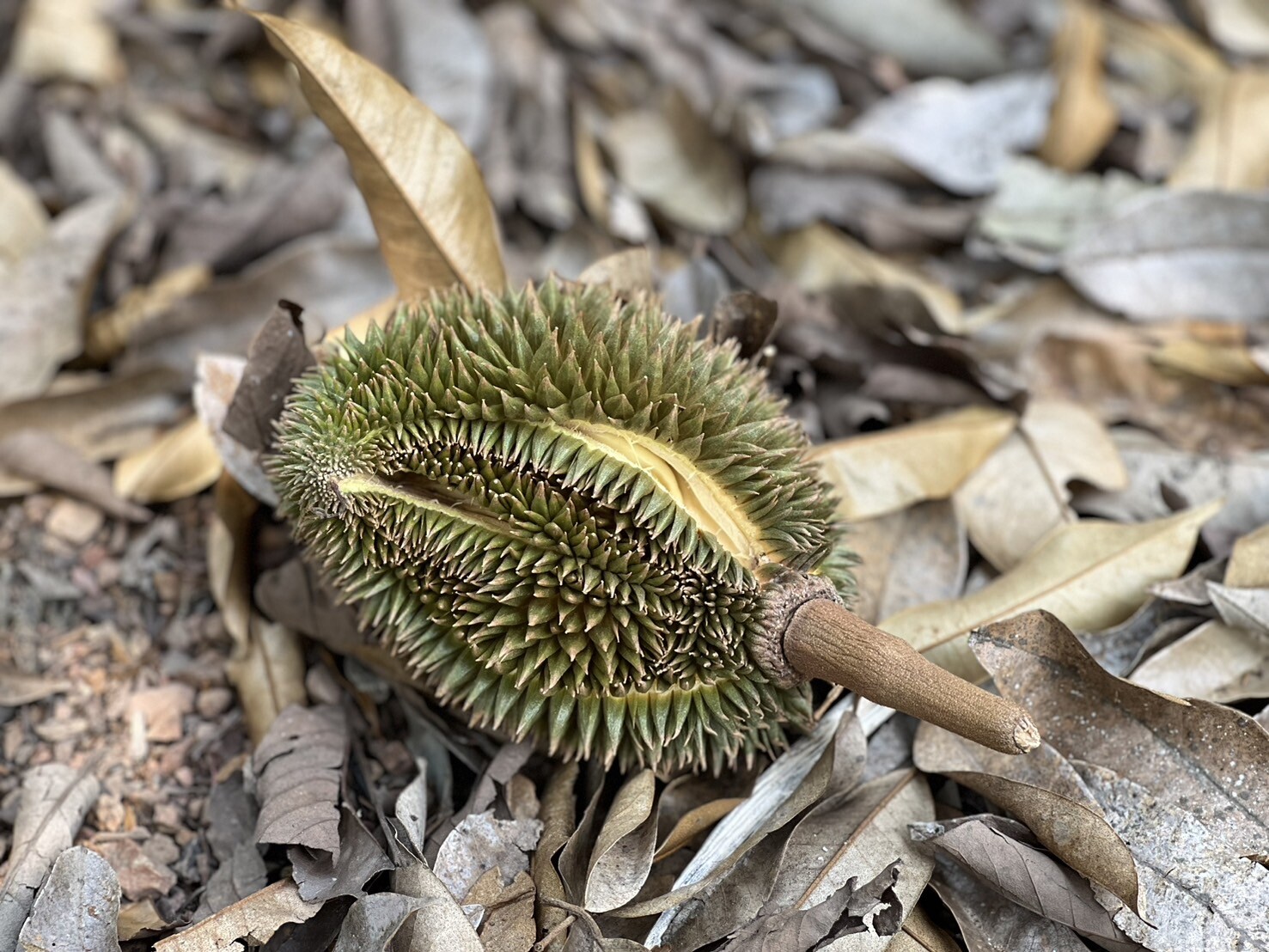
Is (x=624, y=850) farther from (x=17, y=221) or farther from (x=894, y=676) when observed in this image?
(x=17, y=221)

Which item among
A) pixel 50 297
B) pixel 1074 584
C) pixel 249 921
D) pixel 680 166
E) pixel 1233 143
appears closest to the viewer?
pixel 249 921

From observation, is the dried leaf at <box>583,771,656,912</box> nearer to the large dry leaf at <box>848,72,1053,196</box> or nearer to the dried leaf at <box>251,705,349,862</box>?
the dried leaf at <box>251,705,349,862</box>

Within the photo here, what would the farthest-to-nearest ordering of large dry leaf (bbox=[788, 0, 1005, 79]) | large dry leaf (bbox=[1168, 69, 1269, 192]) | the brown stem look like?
1. large dry leaf (bbox=[788, 0, 1005, 79])
2. large dry leaf (bbox=[1168, 69, 1269, 192])
3. the brown stem

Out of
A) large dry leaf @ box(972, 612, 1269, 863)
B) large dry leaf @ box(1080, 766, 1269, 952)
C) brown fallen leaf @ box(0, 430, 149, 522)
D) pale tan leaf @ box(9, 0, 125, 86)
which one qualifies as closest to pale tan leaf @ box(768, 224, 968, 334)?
large dry leaf @ box(972, 612, 1269, 863)

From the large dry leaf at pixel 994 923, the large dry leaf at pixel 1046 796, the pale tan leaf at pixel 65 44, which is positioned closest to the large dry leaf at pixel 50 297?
the pale tan leaf at pixel 65 44

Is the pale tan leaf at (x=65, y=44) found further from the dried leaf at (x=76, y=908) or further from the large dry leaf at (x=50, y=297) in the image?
the dried leaf at (x=76, y=908)

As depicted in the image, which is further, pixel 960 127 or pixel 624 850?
pixel 960 127

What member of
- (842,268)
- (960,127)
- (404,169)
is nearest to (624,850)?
(404,169)

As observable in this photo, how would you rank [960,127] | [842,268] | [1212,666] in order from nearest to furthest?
[1212,666], [842,268], [960,127]
